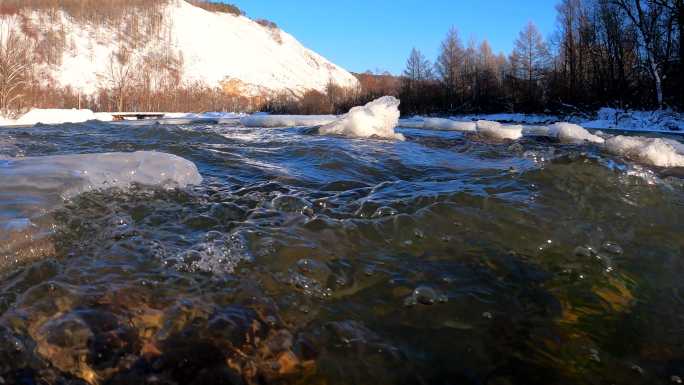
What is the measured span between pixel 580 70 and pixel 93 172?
32.5 m

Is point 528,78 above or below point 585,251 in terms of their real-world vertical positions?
above

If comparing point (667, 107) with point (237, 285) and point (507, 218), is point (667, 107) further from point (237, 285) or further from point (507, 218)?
point (237, 285)

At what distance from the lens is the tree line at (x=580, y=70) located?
21.9 m

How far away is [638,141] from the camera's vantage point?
600 cm

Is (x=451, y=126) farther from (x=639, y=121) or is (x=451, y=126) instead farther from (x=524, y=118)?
(x=524, y=118)

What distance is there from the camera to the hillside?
66.1 meters

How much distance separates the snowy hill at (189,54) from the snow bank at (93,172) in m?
63.0

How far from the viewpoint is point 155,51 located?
76188 mm

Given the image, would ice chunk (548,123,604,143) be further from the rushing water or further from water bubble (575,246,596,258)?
Answer: water bubble (575,246,596,258)

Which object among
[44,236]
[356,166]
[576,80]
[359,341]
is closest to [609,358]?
[359,341]

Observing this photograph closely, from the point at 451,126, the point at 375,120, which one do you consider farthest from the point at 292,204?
the point at 451,126

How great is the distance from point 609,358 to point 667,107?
23.1m

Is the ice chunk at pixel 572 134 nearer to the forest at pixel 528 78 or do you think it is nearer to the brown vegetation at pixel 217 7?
the forest at pixel 528 78

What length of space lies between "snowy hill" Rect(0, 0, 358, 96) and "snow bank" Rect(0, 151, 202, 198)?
2480 inches
